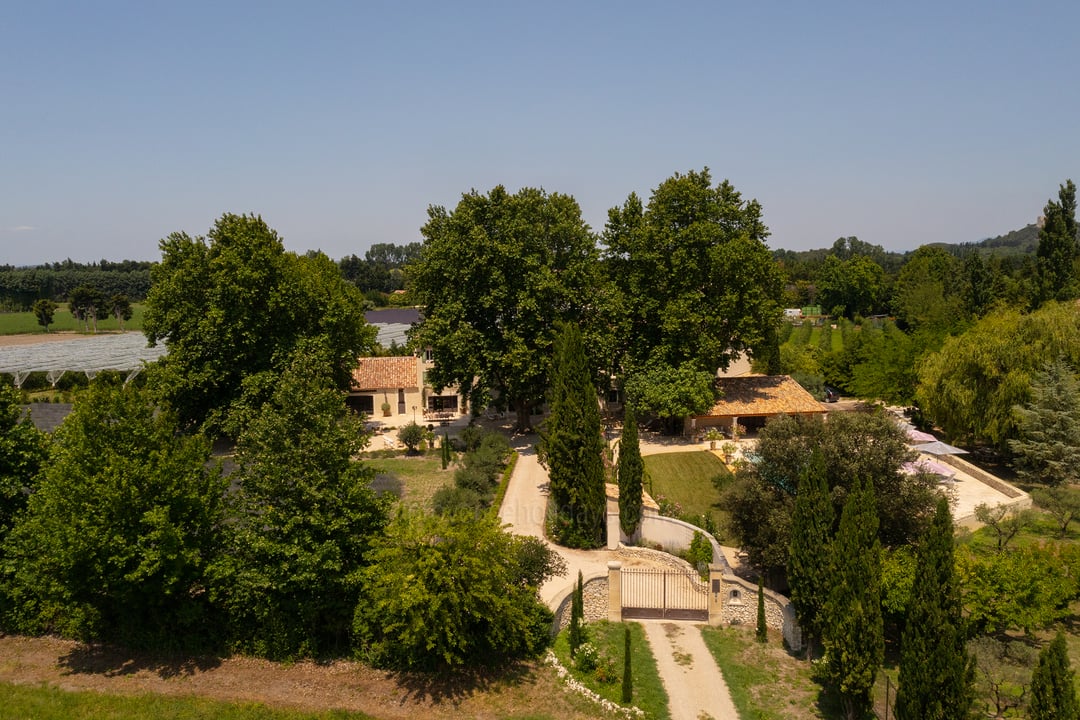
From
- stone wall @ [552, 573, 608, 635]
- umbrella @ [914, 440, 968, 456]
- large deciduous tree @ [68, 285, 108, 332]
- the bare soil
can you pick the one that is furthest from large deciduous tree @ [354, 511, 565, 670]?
large deciduous tree @ [68, 285, 108, 332]

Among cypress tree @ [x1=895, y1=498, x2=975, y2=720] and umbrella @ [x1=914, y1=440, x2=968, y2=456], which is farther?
umbrella @ [x1=914, y1=440, x2=968, y2=456]

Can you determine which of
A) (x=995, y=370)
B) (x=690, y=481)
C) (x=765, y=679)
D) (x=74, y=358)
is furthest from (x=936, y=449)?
(x=74, y=358)

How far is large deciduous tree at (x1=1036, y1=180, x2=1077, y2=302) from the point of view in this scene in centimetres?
5978

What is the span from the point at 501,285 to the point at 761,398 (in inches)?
708

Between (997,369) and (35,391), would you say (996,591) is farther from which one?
(35,391)

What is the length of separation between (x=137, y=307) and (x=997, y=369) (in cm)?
14492

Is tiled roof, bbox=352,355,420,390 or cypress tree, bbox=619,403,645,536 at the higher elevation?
tiled roof, bbox=352,355,420,390

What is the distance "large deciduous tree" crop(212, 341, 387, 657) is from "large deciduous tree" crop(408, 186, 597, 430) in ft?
53.4

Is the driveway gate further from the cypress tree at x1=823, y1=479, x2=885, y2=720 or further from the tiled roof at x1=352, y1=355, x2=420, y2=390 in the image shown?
the tiled roof at x1=352, y1=355, x2=420, y2=390

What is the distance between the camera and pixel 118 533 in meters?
17.9

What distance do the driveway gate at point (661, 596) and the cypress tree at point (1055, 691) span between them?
9.99 meters

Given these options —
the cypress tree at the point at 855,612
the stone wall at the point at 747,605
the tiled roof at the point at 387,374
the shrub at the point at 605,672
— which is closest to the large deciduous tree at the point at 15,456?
Answer: the shrub at the point at 605,672

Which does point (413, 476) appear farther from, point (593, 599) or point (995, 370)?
point (995, 370)

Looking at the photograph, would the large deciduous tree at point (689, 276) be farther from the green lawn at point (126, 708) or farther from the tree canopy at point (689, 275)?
the green lawn at point (126, 708)
